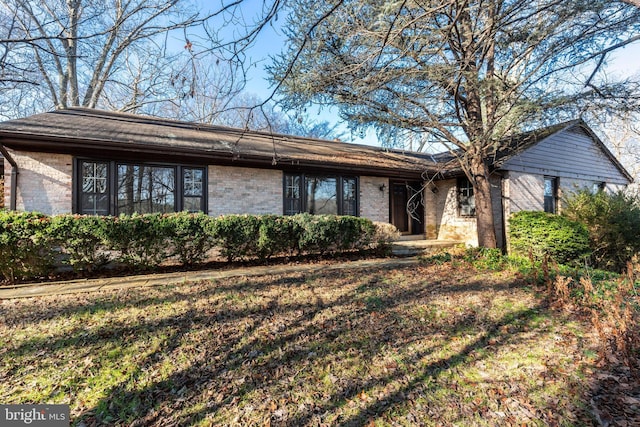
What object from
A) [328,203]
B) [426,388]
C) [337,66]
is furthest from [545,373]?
[328,203]

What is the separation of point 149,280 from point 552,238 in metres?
10.0

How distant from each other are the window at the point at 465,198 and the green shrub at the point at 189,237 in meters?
9.10

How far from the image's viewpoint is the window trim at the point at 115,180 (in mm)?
6879

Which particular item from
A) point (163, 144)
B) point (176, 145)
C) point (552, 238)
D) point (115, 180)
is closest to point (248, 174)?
point (176, 145)

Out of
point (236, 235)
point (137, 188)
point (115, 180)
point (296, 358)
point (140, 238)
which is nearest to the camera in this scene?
point (296, 358)

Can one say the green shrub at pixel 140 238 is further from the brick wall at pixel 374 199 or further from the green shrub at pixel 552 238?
the green shrub at pixel 552 238

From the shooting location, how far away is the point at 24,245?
5.14m

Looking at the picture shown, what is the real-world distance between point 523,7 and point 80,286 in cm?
894

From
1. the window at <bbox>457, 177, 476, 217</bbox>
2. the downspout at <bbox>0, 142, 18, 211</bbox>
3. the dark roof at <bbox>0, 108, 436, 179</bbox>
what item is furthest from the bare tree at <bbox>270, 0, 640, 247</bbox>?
the downspout at <bbox>0, 142, 18, 211</bbox>

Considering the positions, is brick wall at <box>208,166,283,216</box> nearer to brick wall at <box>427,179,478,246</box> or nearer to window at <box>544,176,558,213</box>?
brick wall at <box>427,179,478,246</box>

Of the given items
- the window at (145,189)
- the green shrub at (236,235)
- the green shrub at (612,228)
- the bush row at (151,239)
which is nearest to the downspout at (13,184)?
the bush row at (151,239)

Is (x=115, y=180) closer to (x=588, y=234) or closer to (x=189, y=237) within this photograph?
(x=189, y=237)

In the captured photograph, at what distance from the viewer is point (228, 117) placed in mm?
21469

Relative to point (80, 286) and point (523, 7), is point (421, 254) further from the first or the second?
point (80, 286)
